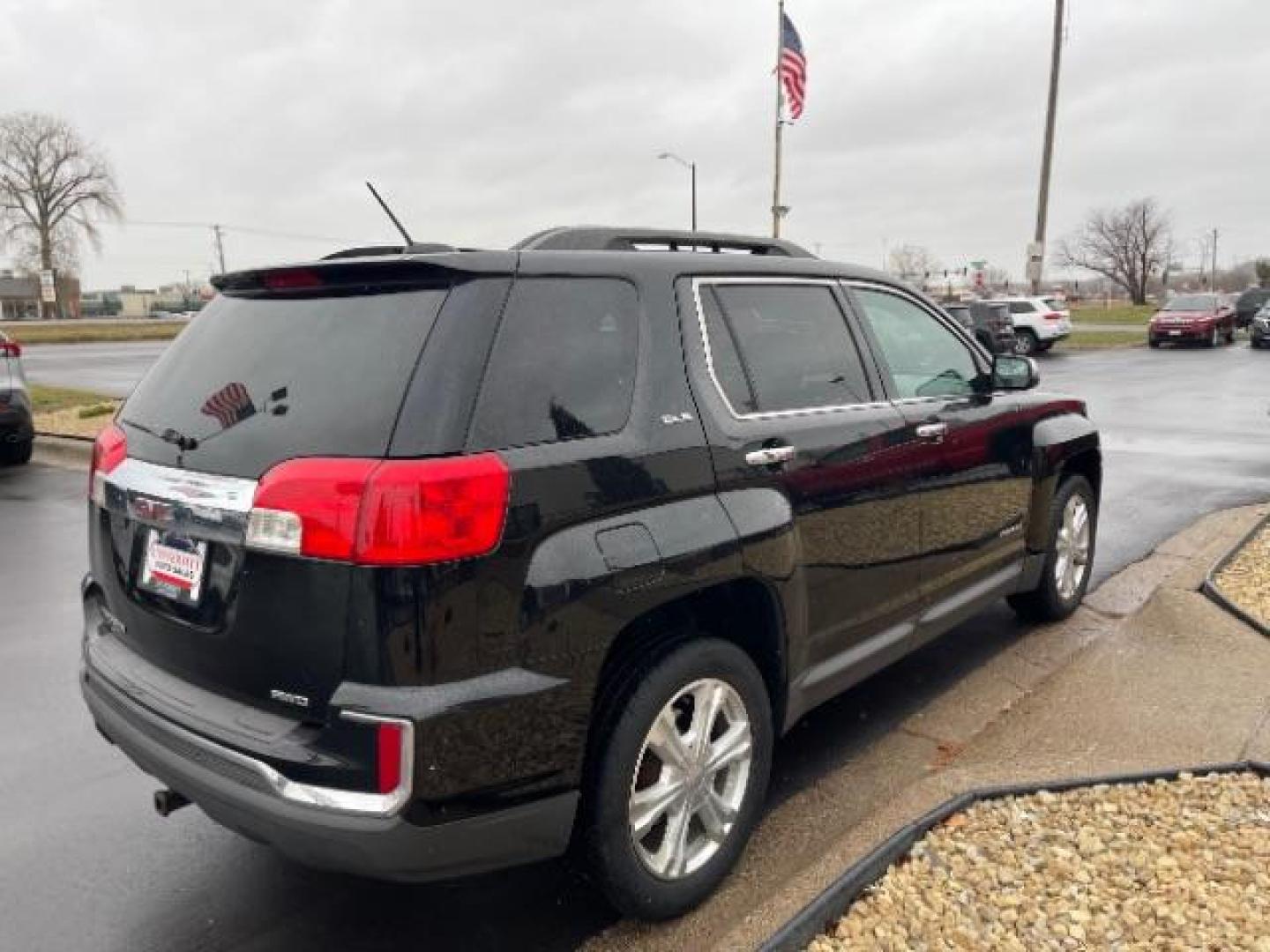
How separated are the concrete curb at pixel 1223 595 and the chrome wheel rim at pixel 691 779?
307cm

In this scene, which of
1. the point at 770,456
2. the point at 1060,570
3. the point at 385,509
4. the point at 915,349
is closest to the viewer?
the point at 385,509

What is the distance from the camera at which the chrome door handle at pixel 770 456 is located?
2754 millimetres

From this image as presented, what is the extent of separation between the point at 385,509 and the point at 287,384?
1.83 feet

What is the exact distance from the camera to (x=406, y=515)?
2029 millimetres

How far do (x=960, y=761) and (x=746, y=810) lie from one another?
3.41ft

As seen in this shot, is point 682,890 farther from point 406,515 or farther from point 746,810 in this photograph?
point 406,515

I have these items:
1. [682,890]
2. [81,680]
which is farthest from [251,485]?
[682,890]

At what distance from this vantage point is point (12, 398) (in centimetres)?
912

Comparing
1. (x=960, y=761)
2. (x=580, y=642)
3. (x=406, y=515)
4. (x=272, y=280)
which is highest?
(x=272, y=280)

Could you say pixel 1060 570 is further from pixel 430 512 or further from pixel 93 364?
pixel 93 364

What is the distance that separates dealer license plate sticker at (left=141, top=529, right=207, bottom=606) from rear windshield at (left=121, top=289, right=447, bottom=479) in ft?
0.61

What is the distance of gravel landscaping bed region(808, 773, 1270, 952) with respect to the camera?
7.69 ft

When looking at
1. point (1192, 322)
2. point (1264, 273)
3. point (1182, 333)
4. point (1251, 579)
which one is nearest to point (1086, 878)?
point (1251, 579)

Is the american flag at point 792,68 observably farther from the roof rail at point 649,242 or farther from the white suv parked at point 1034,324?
the roof rail at point 649,242
